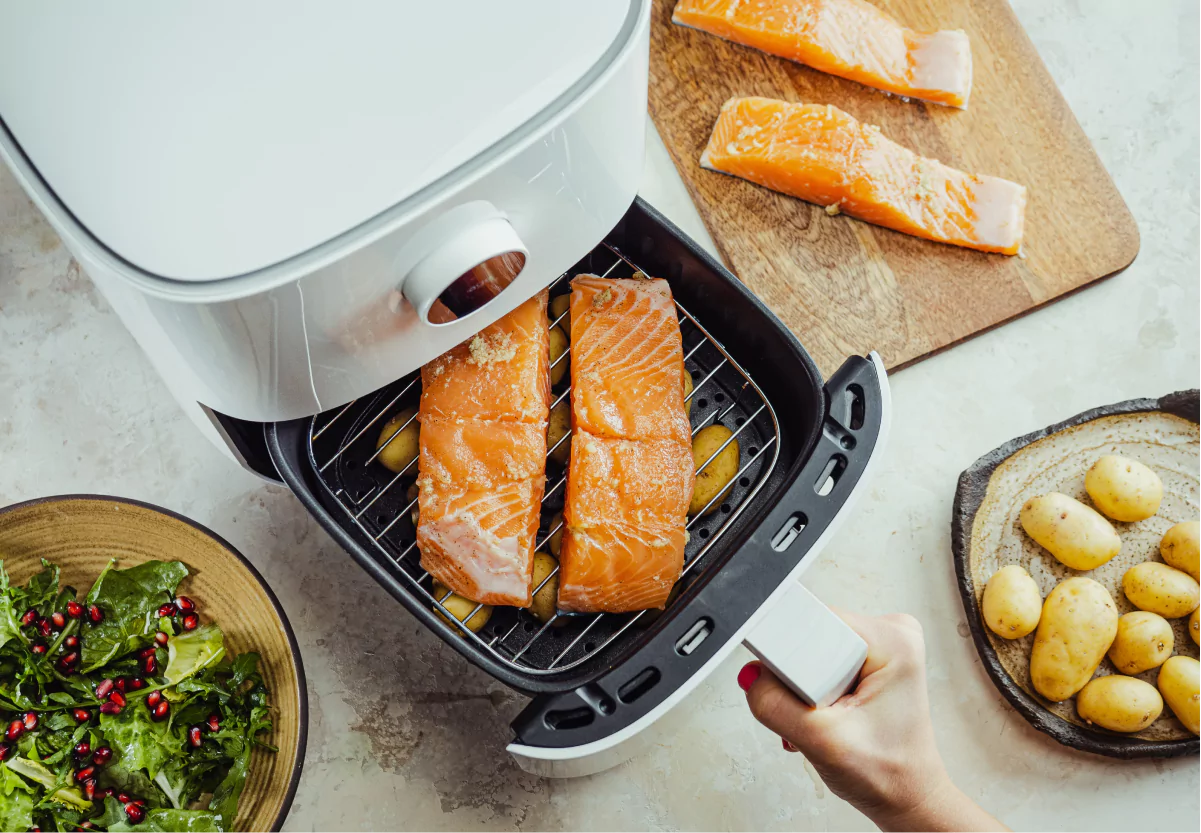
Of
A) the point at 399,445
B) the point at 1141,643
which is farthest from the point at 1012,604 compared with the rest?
the point at 399,445

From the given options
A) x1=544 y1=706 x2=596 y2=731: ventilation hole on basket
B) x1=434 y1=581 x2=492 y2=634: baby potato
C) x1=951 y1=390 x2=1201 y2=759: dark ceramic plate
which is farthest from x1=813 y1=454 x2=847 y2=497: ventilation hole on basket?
x1=951 y1=390 x2=1201 y2=759: dark ceramic plate

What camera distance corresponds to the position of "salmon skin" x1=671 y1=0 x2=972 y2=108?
1.52 metres

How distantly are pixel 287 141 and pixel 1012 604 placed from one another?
Result: 1197mm

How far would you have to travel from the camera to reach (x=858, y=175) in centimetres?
145

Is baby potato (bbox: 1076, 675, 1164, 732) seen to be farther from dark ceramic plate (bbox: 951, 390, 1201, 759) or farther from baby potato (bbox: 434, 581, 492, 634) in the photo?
baby potato (bbox: 434, 581, 492, 634)

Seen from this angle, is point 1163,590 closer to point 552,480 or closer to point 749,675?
point 749,675

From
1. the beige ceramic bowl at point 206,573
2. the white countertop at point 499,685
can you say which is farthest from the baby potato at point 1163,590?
the beige ceramic bowl at point 206,573

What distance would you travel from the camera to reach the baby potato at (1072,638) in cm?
137

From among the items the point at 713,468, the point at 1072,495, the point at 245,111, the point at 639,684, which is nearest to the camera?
the point at 245,111

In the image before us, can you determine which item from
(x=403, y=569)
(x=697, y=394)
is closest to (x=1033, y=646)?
(x=697, y=394)

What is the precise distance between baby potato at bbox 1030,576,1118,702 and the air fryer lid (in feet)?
3.80

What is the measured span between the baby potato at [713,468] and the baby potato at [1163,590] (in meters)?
0.75

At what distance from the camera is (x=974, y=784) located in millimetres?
1443

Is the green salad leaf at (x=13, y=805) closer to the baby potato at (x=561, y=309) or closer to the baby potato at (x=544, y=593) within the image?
the baby potato at (x=544, y=593)
